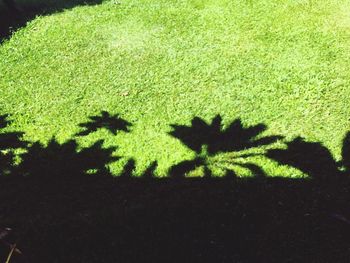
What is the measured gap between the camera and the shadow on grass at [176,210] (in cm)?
531

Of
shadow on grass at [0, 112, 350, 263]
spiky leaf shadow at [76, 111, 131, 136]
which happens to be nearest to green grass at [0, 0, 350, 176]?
spiky leaf shadow at [76, 111, 131, 136]

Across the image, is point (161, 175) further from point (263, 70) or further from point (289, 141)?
point (263, 70)

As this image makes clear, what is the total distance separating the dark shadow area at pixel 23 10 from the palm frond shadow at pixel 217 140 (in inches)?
271

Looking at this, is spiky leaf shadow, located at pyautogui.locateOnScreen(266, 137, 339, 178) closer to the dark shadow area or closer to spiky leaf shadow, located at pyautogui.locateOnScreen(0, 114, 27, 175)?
spiky leaf shadow, located at pyautogui.locateOnScreen(0, 114, 27, 175)

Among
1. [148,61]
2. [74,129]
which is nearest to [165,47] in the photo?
[148,61]

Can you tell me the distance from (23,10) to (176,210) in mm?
9736

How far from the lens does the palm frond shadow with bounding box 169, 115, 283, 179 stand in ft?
22.0

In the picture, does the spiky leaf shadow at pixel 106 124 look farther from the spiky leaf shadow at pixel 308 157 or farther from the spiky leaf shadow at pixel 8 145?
the spiky leaf shadow at pixel 308 157

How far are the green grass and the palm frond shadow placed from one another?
0.17 metres

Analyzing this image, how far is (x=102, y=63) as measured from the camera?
9570 millimetres

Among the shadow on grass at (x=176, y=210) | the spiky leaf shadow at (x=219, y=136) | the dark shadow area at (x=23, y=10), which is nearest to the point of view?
the shadow on grass at (x=176, y=210)

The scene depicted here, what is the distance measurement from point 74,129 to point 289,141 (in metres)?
4.22

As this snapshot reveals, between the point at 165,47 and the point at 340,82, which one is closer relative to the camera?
the point at 340,82

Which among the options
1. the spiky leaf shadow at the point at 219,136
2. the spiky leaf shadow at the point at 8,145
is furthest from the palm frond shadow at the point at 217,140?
the spiky leaf shadow at the point at 8,145
